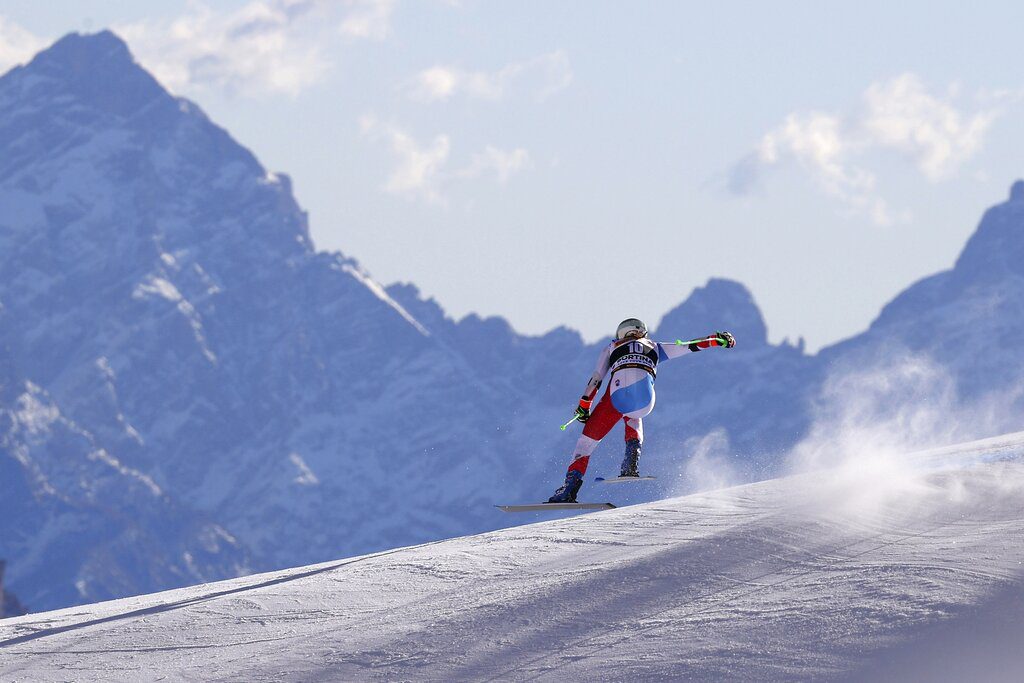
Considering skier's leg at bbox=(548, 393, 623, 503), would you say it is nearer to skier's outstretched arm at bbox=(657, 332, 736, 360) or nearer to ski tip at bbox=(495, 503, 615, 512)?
ski tip at bbox=(495, 503, 615, 512)

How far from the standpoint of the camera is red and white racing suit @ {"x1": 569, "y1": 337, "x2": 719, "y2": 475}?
73.7 ft

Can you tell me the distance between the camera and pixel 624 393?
22453 millimetres

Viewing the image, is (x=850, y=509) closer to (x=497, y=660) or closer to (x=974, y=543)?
(x=974, y=543)

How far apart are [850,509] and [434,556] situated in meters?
4.31

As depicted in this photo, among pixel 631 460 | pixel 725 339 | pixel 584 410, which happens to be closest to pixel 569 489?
pixel 631 460

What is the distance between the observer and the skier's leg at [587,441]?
2270 cm

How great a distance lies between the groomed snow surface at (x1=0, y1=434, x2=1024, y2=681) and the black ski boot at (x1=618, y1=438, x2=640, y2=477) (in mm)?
3167

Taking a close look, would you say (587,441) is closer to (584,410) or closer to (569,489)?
(584,410)

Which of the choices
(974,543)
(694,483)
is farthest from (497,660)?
(694,483)

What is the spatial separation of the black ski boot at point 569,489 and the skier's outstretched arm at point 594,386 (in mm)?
735

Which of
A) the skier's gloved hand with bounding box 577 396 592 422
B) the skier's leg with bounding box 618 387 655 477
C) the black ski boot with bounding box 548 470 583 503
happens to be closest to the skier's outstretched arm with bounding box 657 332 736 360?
the skier's leg with bounding box 618 387 655 477

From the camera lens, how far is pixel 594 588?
15047 mm

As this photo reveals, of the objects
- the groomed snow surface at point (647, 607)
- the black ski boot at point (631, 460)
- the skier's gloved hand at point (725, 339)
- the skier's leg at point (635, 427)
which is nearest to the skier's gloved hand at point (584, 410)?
the skier's leg at point (635, 427)

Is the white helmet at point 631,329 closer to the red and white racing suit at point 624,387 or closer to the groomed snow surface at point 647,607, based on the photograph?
the red and white racing suit at point 624,387
